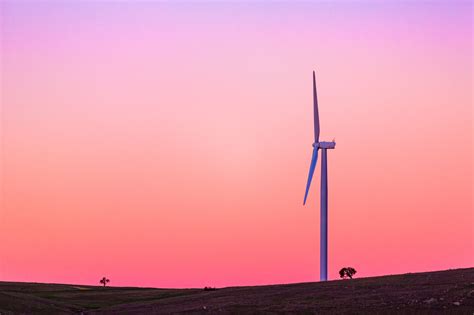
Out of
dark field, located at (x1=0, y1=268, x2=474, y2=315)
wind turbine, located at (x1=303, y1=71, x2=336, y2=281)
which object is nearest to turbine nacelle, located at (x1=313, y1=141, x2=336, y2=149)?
wind turbine, located at (x1=303, y1=71, x2=336, y2=281)

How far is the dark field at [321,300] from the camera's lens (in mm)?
71062

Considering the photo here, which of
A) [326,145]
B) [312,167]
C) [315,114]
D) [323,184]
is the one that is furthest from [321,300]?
[315,114]

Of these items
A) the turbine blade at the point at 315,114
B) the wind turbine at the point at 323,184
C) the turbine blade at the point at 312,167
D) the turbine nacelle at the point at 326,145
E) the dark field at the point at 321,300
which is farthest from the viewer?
the turbine nacelle at the point at 326,145

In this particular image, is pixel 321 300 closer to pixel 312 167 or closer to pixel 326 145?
pixel 312 167

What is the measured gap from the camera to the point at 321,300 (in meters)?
81.1

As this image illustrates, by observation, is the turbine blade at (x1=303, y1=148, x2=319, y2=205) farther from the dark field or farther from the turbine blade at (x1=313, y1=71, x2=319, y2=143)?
the dark field

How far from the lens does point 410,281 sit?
9150 cm

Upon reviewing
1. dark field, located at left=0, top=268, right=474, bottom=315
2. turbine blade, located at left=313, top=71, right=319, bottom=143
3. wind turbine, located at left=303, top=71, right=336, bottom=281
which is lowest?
dark field, located at left=0, top=268, right=474, bottom=315

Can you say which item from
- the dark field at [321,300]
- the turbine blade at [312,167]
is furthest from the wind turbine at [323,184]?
the dark field at [321,300]

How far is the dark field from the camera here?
71.1 metres

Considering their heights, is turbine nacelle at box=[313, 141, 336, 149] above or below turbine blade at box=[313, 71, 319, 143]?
below

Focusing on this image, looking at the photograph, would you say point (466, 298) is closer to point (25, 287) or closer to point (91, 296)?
point (91, 296)

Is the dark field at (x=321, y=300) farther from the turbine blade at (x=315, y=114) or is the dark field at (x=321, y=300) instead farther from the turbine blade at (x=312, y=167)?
the turbine blade at (x=315, y=114)

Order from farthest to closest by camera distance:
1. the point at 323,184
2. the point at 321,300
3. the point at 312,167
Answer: the point at 312,167
the point at 323,184
the point at 321,300
